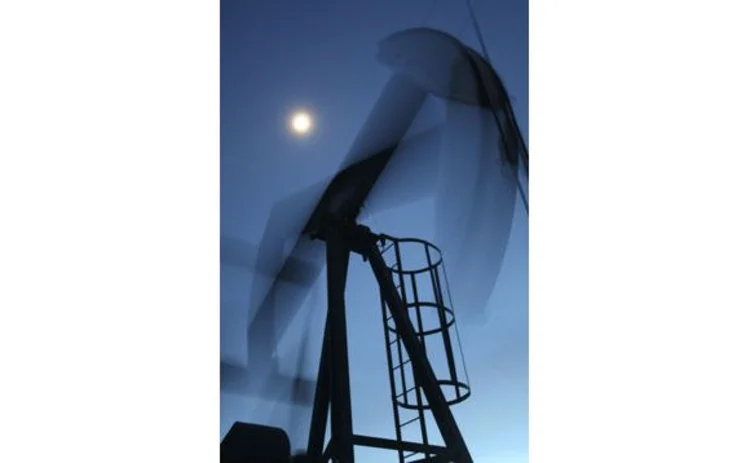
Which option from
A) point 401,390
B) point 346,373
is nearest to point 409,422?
point 401,390

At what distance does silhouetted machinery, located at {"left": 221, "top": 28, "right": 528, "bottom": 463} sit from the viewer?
8.03 feet

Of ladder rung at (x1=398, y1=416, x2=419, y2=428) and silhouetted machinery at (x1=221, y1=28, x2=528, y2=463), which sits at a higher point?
silhouetted machinery at (x1=221, y1=28, x2=528, y2=463)

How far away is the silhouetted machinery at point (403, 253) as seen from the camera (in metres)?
2.45

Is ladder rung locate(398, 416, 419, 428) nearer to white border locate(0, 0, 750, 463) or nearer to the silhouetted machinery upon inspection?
the silhouetted machinery

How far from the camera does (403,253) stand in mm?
2674
